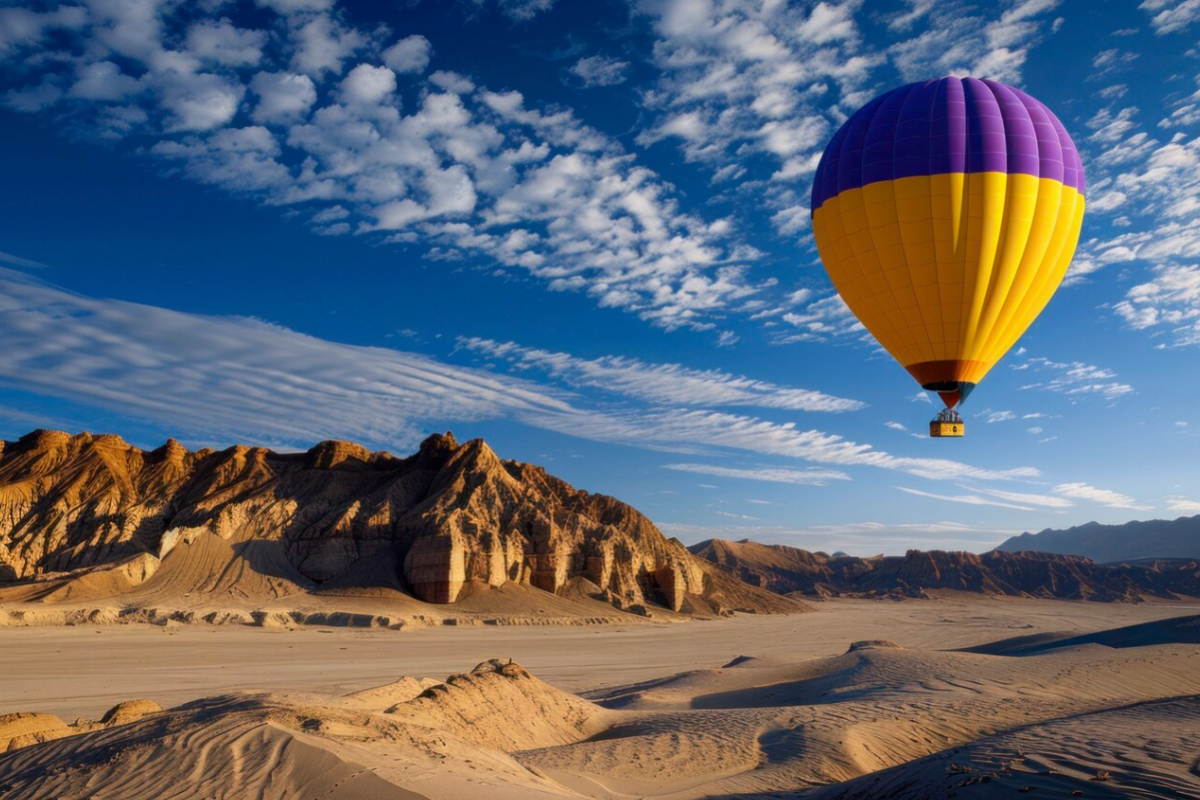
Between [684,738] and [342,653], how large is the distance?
2311 cm

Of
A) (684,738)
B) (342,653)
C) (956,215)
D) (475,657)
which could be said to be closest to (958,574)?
(475,657)

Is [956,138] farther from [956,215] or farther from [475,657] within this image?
[475,657]

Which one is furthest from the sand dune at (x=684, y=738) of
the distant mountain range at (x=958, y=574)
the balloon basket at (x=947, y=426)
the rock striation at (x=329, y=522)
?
the distant mountain range at (x=958, y=574)

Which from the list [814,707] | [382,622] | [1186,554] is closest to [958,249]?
[814,707]

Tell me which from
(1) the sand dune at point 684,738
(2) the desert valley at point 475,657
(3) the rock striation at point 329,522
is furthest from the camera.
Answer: (3) the rock striation at point 329,522

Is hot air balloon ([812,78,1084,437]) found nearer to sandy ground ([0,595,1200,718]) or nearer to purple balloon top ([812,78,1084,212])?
purple balloon top ([812,78,1084,212])

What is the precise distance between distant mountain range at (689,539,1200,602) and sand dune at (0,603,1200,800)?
89523 mm

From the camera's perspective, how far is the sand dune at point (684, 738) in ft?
23.4

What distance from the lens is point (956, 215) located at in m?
21.9

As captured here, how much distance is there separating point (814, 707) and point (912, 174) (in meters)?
15.0

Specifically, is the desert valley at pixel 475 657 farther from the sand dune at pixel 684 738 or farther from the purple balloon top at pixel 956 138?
the purple balloon top at pixel 956 138

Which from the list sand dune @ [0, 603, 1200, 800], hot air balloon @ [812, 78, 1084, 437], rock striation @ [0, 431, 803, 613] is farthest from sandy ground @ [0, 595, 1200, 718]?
hot air balloon @ [812, 78, 1084, 437]

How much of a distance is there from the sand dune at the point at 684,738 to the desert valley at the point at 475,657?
6 cm

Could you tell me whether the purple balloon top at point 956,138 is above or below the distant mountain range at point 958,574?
above
